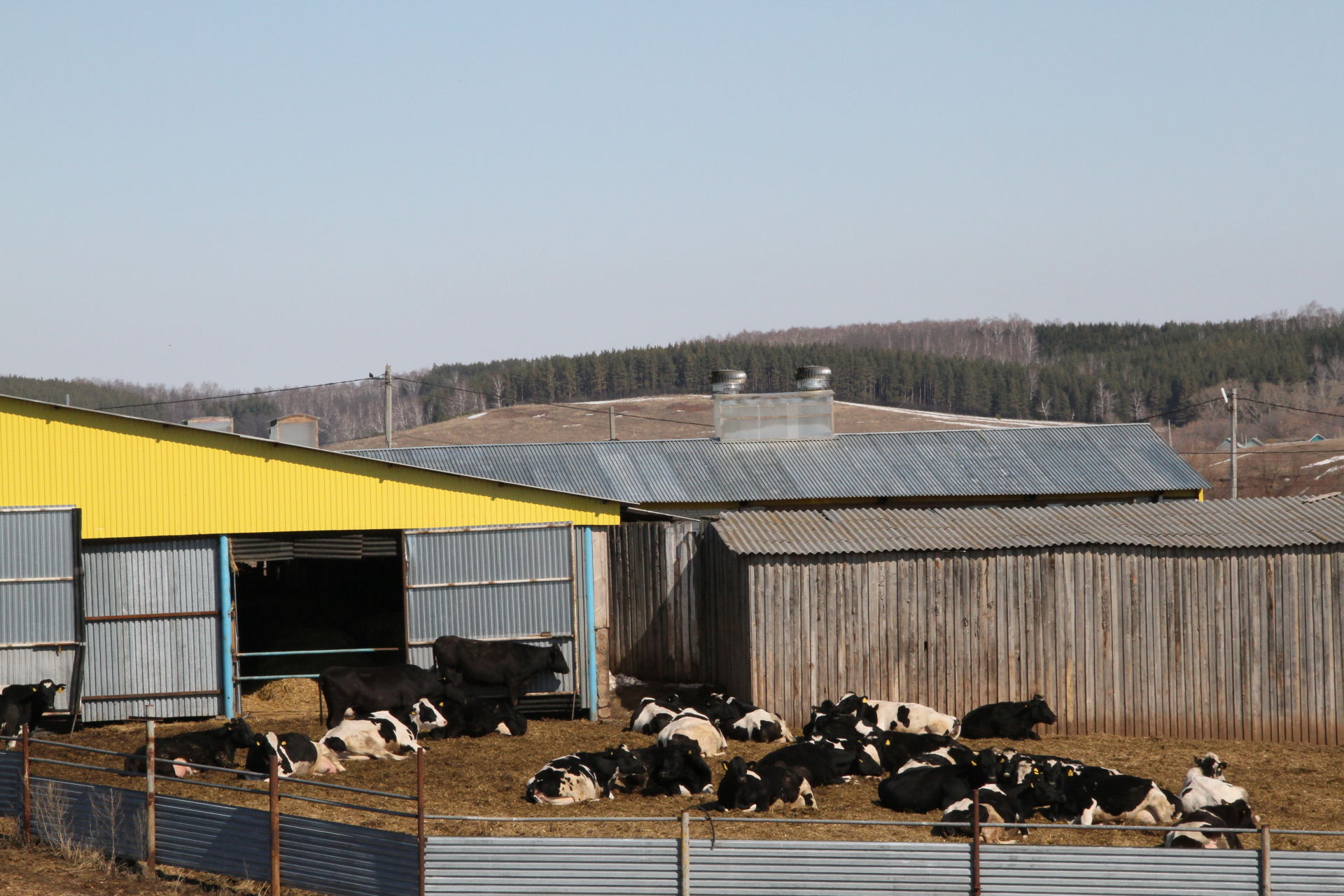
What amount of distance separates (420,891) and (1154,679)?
41.4 ft

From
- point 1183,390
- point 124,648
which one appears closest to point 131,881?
point 124,648

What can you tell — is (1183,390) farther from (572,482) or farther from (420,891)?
(420,891)

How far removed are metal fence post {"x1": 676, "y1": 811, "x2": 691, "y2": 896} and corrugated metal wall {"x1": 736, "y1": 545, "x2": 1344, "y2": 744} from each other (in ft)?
28.8

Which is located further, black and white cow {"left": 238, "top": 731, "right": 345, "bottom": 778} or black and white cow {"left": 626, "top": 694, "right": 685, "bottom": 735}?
black and white cow {"left": 626, "top": 694, "right": 685, "bottom": 735}

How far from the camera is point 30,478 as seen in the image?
18844 mm

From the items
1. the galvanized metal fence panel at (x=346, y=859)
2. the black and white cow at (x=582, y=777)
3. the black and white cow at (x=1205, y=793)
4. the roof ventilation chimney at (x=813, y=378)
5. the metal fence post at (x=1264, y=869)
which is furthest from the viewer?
the roof ventilation chimney at (x=813, y=378)

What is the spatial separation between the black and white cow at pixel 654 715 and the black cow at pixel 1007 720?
13.6 ft

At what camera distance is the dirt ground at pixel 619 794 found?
41.7ft

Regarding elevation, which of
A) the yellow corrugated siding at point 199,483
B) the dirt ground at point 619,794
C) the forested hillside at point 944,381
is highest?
the forested hillside at point 944,381

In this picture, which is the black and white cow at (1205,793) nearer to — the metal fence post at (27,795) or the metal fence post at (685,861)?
the metal fence post at (685,861)

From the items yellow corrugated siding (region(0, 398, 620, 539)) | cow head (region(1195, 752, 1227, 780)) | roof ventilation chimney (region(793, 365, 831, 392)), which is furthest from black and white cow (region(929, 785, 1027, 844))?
roof ventilation chimney (region(793, 365, 831, 392))

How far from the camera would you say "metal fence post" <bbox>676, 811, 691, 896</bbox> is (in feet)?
32.5

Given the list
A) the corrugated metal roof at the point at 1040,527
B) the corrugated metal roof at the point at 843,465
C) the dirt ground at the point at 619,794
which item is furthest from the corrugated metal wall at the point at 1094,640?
the corrugated metal roof at the point at 843,465

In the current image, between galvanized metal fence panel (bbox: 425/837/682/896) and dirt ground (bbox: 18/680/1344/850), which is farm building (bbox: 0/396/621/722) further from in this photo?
galvanized metal fence panel (bbox: 425/837/682/896)
